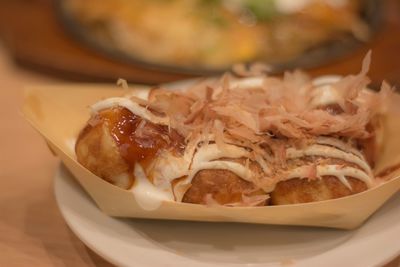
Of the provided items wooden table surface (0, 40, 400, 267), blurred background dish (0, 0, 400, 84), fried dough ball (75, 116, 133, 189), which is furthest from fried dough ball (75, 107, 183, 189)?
blurred background dish (0, 0, 400, 84)

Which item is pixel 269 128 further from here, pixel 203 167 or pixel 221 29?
pixel 221 29

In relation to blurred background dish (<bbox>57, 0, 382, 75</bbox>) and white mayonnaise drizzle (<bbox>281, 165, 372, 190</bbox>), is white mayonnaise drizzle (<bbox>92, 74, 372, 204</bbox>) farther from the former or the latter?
blurred background dish (<bbox>57, 0, 382, 75</bbox>)

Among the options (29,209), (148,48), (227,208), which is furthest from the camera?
(148,48)

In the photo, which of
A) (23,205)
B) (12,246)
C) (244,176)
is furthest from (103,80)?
(244,176)

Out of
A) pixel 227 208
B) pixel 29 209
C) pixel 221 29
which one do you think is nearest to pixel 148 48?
pixel 221 29

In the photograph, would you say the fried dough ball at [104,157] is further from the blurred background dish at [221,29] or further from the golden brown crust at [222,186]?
the blurred background dish at [221,29]

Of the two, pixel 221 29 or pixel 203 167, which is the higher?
pixel 221 29

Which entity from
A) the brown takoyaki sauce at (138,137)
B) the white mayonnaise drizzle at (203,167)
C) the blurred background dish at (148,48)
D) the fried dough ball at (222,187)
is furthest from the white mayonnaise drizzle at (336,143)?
the blurred background dish at (148,48)
